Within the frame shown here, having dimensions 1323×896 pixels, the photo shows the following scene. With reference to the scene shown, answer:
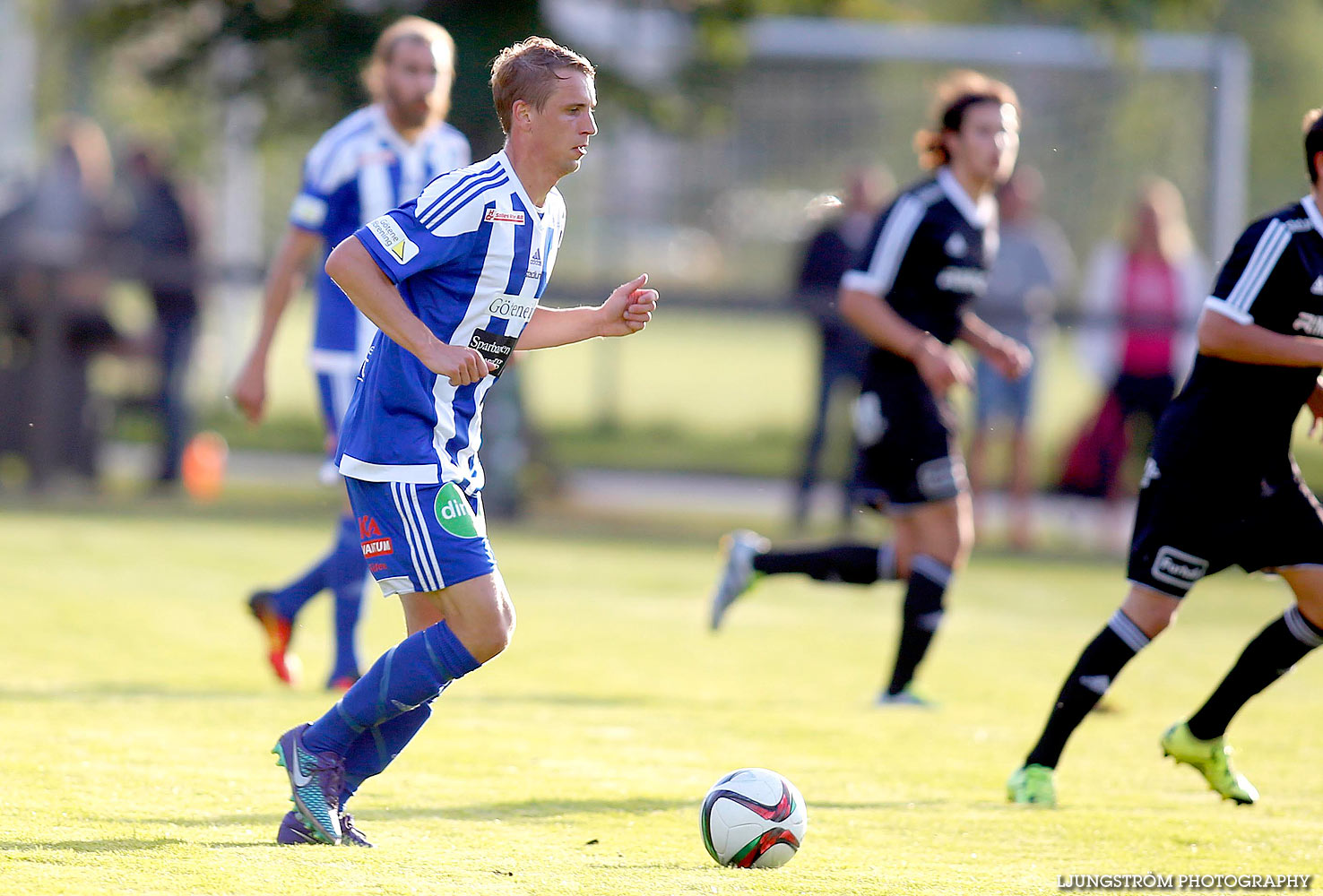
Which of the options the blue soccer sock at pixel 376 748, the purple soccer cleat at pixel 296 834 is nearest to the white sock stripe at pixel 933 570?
the blue soccer sock at pixel 376 748

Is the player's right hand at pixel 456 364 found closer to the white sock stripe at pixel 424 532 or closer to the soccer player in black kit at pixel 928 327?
the white sock stripe at pixel 424 532

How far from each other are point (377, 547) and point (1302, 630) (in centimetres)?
286

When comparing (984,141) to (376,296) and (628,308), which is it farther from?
(376,296)

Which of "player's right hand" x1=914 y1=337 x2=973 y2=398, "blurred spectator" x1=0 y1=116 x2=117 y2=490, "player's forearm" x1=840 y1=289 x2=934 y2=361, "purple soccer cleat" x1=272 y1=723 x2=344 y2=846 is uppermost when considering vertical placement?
"player's forearm" x1=840 y1=289 x2=934 y2=361

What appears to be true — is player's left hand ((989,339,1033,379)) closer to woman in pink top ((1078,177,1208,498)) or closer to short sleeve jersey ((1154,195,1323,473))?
short sleeve jersey ((1154,195,1323,473))

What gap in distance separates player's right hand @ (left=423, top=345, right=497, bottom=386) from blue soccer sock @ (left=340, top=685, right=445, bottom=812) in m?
0.86

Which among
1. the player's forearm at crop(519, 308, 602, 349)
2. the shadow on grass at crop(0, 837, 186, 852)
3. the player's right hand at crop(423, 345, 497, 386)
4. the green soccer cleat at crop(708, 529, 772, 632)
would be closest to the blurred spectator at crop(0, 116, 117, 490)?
the green soccer cleat at crop(708, 529, 772, 632)

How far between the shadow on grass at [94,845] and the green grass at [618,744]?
0.6 inches

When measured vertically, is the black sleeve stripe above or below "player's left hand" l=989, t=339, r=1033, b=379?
above

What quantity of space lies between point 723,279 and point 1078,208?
344 cm

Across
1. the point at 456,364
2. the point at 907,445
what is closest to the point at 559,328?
the point at 456,364

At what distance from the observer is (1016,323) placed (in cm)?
1277

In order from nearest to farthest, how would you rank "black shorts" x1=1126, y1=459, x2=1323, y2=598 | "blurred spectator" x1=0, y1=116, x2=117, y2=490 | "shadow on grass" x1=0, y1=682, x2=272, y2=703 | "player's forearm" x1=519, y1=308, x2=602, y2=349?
"player's forearm" x1=519, y1=308, x2=602, y2=349 < "black shorts" x1=1126, y1=459, x2=1323, y2=598 < "shadow on grass" x1=0, y1=682, x2=272, y2=703 < "blurred spectator" x1=0, y1=116, x2=117, y2=490

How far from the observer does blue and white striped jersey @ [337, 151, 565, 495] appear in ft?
14.0
